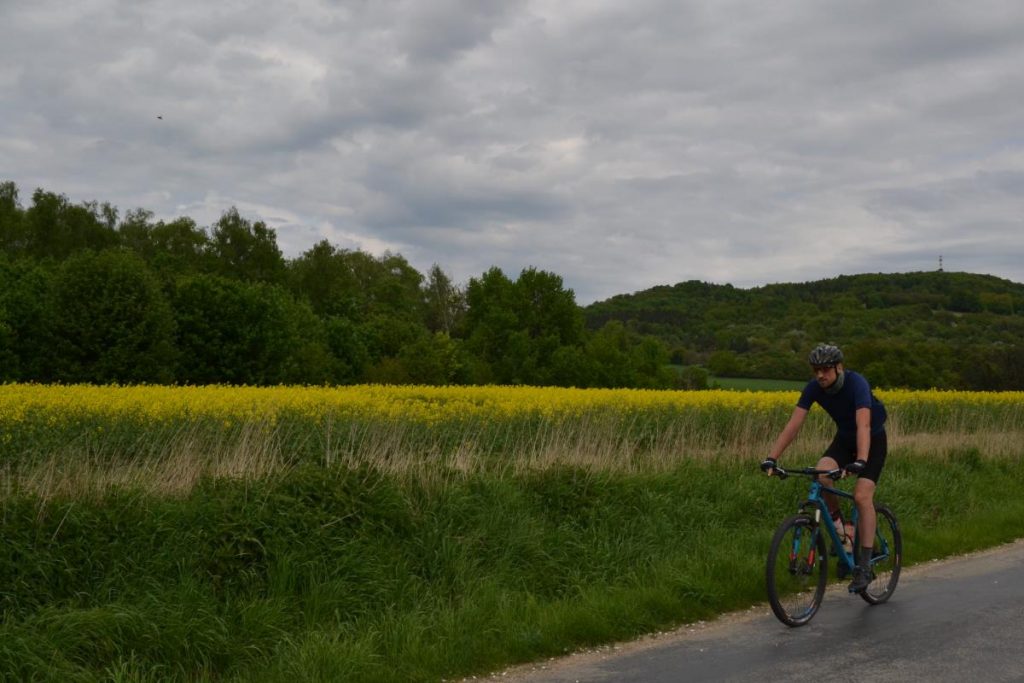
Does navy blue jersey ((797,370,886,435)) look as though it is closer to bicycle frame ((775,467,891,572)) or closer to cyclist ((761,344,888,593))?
cyclist ((761,344,888,593))

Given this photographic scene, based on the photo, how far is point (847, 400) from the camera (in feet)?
26.9

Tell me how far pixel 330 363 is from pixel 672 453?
5466 cm

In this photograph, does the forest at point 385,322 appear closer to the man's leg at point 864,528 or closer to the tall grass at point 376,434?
the tall grass at point 376,434

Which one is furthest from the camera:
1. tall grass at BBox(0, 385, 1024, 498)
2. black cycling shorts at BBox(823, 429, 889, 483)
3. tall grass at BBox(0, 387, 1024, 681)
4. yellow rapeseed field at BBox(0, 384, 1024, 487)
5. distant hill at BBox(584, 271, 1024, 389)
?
distant hill at BBox(584, 271, 1024, 389)

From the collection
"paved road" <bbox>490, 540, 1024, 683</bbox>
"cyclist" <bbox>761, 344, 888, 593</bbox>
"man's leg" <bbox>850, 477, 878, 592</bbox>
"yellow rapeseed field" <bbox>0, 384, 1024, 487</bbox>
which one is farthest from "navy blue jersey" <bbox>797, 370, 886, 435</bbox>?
"yellow rapeseed field" <bbox>0, 384, 1024, 487</bbox>

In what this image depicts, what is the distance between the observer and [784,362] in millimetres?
64688

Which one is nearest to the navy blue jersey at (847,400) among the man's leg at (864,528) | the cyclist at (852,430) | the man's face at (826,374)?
the cyclist at (852,430)

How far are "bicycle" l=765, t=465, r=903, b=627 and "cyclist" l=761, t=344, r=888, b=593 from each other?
12 centimetres

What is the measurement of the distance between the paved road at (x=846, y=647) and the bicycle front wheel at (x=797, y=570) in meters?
0.15

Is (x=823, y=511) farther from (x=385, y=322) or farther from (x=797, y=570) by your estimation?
(x=385, y=322)

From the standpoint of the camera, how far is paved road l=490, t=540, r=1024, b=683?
6145mm

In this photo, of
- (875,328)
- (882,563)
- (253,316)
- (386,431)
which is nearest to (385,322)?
(253,316)

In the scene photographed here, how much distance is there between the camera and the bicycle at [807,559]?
749 centimetres

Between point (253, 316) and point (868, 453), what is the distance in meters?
50.8
